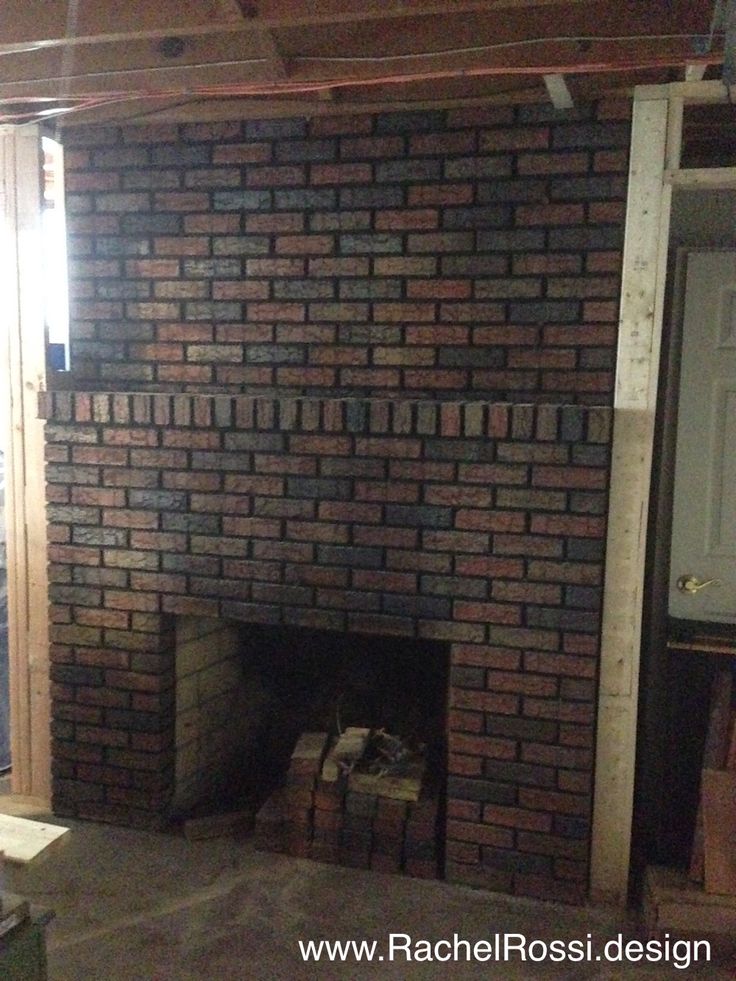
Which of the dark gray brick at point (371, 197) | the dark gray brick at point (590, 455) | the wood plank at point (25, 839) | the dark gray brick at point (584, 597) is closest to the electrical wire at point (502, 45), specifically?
the dark gray brick at point (371, 197)

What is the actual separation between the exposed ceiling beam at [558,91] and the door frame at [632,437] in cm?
21

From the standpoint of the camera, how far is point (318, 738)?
3326 millimetres

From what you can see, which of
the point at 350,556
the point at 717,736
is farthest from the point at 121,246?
the point at 717,736

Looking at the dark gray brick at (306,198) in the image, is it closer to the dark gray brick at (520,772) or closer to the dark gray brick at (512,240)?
the dark gray brick at (512,240)

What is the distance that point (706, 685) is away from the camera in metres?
3.08

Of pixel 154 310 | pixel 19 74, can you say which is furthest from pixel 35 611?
pixel 19 74

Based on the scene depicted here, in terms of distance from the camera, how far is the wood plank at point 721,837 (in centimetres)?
271

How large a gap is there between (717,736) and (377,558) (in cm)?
125

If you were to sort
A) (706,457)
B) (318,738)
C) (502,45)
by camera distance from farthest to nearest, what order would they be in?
1. (318,738)
2. (706,457)
3. (502,45)

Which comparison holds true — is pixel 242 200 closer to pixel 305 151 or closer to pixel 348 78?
pixel 305 151

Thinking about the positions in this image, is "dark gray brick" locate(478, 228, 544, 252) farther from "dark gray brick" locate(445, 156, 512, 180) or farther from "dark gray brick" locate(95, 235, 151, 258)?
"dark gray brick" locate(95, 235, 151, 258)

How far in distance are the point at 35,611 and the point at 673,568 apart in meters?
2.38

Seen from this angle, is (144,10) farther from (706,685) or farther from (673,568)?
(706,685)

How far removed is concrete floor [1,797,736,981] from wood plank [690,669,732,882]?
0.34 metres
